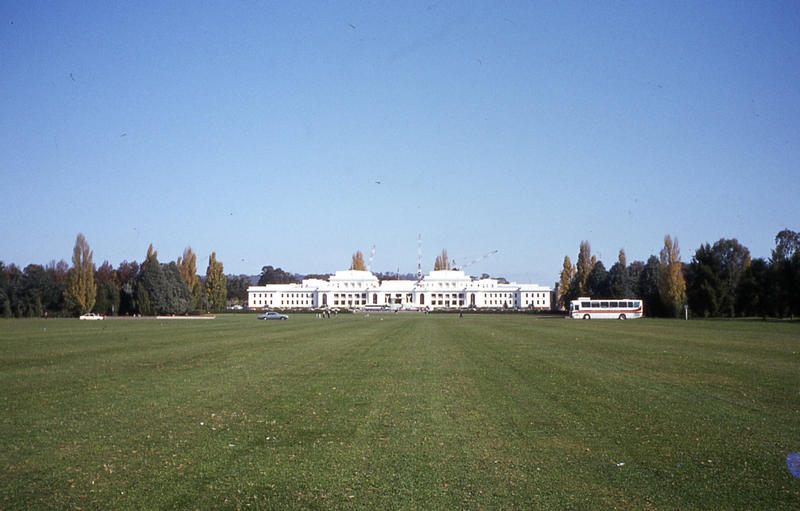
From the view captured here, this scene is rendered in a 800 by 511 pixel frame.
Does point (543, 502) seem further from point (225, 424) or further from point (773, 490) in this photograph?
point (225, 424)

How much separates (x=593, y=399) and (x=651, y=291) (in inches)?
3607

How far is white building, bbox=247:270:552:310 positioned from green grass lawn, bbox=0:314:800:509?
168386mm

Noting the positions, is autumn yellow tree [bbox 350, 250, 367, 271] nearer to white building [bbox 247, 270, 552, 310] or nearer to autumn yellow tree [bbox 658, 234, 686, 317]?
white building [bbox 247, 270, 552, 310]

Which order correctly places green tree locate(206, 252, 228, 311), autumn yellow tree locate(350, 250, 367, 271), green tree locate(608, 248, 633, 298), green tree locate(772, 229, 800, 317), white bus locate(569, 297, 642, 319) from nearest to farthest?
1. green tree locate(772, 229, 800, 317)
2. white bus locate(569, 297, 642, 319)
3. green tree locate(608, 248, 633, 298)
4. green tree locate(206, 252, 228, 311)
5. autumn yellow tree locate(350, 250, 367, 271)

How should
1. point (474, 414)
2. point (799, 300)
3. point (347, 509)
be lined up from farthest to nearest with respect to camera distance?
point (799, 300), point (474, 414), point (347, 509)

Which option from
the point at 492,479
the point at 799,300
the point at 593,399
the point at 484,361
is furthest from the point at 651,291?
the point at 492,479

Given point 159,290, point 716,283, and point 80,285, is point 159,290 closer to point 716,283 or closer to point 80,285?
point 80,285

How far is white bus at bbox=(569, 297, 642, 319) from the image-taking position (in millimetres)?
80938

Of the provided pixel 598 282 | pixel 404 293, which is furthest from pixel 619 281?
pixel 404 293

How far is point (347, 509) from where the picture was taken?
20.4 ft

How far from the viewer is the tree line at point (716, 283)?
7125cm

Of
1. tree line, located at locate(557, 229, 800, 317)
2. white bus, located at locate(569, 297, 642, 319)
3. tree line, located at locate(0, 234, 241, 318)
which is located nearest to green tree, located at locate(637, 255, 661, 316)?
tree line, located at locate(557, 229, 800, 317)

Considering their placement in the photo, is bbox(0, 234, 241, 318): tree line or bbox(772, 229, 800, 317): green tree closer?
bbox(772, 229, 800, 317): green tree

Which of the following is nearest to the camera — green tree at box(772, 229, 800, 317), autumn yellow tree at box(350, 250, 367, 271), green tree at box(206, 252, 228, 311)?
green tree at box(772, 229, 800, 317)
